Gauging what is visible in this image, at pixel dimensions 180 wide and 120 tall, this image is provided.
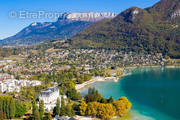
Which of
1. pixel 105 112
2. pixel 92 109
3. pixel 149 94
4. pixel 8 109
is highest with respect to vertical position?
pixel 8 109

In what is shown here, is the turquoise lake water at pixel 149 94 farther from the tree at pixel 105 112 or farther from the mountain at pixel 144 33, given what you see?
the mountain at pixel 144 33

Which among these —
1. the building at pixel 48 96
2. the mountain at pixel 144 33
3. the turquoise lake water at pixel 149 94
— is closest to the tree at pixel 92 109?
the turquoise lake water at pixel 149 94

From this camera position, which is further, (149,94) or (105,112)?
(149,94)

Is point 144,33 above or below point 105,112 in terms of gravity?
above

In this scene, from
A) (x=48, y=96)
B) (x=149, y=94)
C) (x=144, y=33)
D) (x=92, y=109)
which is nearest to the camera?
(x=92, y=109)

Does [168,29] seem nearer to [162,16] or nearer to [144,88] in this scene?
[162,16]

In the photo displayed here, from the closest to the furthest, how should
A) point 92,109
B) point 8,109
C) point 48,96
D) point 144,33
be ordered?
point 8,109
point 92,109
point 48,96
point 144,33

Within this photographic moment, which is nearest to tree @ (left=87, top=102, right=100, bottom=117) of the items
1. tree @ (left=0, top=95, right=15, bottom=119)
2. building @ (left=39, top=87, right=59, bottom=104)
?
building @ (left=39, top=87, right=59, bottom=104)

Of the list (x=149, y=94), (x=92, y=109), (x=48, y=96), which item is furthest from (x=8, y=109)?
(x=149, y=94)

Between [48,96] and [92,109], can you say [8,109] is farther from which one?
[92,109]
